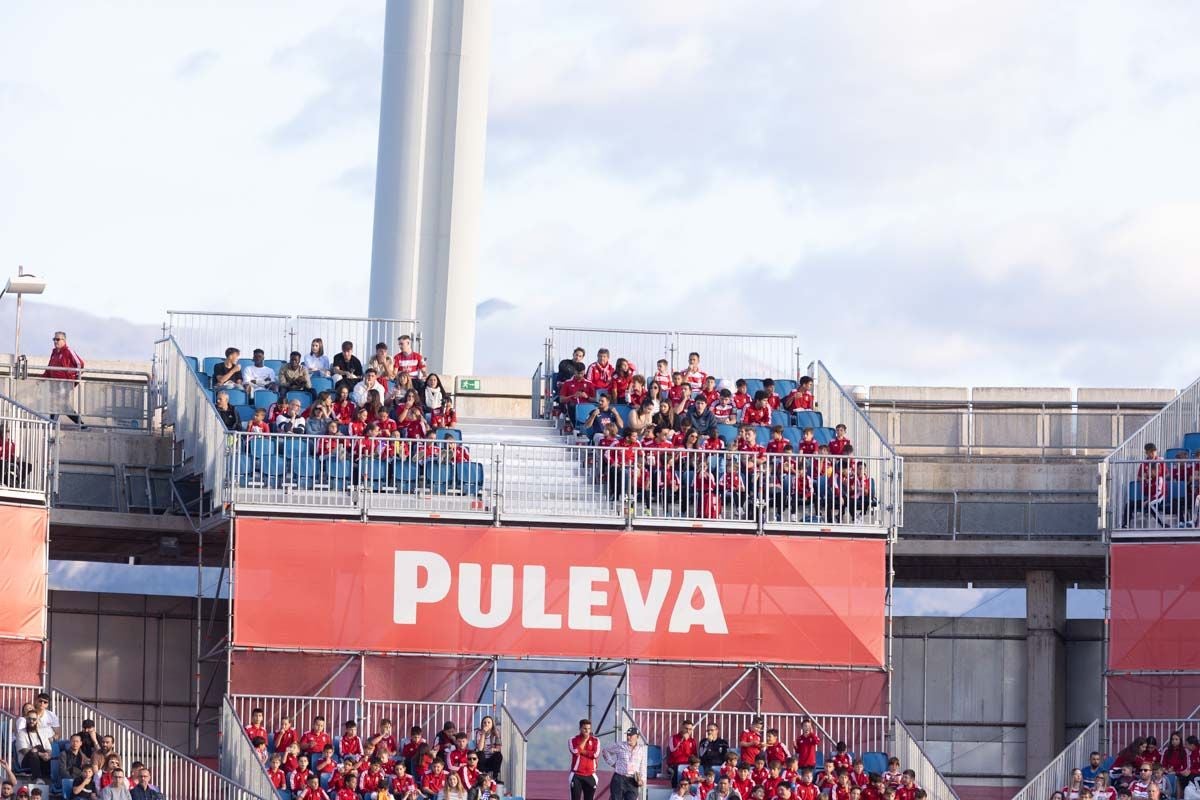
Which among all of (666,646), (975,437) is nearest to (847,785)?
(666,646)

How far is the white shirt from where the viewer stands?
31.8 metres

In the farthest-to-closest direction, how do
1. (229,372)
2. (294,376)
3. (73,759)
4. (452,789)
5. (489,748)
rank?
(294,376) → (229,372) → (489,748) → (452,789) → (73,759)

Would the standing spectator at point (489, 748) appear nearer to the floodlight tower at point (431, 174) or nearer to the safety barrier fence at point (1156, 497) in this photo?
the safety barrier fence at point (1156, 497)

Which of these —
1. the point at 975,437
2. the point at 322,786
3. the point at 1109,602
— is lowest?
the point at 322,786

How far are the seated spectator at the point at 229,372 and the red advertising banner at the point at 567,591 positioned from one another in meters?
2.50

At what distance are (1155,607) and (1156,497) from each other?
1425 millimetres

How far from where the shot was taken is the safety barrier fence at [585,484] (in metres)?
29.8

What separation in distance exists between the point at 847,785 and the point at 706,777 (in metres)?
1.65

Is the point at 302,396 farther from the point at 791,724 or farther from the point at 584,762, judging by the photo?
the point at 791,724

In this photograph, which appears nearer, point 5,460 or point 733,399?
point 5,460

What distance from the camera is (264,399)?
102ft

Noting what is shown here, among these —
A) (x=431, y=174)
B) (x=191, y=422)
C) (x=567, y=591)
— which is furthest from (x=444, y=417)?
(x=431, y=174)

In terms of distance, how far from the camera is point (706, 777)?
27531 millimetres

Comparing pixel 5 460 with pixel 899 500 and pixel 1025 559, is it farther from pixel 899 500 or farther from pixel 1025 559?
pixel 1025 559
